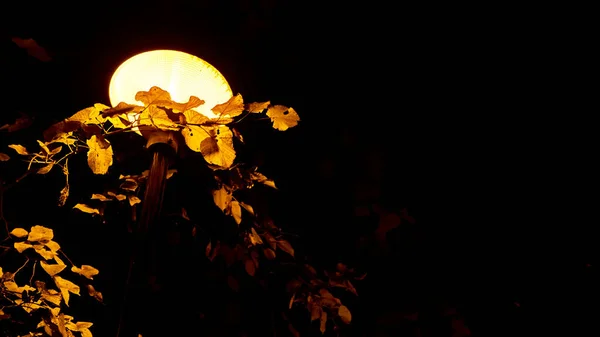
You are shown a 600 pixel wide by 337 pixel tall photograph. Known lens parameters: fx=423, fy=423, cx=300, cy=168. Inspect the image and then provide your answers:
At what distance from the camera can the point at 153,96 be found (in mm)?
2064

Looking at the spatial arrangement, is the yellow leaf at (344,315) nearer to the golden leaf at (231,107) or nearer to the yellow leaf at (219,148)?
the yellow leaf at (219,148)

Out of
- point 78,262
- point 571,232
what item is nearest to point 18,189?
point 78,262

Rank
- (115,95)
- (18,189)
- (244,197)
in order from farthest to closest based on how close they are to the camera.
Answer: (18,189) < (244,197) < (115,95)

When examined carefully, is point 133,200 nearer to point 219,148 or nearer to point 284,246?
point 284,246

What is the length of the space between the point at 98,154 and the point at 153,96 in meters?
0.62

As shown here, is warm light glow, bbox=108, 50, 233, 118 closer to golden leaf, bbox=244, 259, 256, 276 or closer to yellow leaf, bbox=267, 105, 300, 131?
yellow leaf, bbox=267, 105, 300, 131

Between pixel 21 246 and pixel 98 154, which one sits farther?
pixel 21 246

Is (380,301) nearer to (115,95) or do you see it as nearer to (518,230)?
(518,230)

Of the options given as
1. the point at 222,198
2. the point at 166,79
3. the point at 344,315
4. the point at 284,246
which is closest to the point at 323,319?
the point at 344,315

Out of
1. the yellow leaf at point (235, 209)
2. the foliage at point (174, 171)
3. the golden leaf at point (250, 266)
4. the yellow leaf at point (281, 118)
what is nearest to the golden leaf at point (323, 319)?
the foliage at point (174, 171)

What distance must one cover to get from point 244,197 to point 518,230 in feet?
10.5

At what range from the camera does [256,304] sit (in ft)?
13.3

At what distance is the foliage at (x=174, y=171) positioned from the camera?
A: 218 centimetres

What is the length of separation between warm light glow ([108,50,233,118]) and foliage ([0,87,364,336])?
0.18 metres
